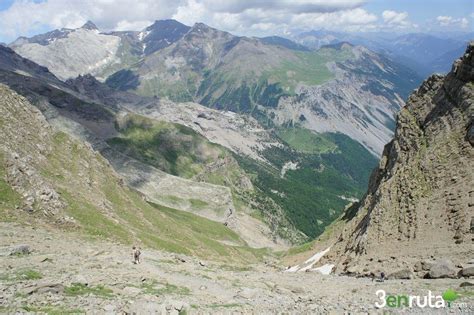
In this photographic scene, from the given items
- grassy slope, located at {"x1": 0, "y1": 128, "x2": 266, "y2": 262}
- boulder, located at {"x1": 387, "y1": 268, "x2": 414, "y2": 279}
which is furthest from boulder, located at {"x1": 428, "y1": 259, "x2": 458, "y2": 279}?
grassy slope, located at {"x1": 0, "y1": 128, "x2": 266, "y2": 262}

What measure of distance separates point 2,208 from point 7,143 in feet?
69.5

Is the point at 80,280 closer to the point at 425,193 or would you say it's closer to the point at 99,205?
the point at 425,193

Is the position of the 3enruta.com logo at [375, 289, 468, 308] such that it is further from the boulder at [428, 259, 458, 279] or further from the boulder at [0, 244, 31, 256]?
the boulder at [0, 244, 31, 256]

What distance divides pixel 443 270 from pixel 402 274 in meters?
4.23

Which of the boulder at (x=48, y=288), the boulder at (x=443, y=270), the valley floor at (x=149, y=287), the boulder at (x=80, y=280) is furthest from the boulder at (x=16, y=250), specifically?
the boulder at (x=443, y=270)

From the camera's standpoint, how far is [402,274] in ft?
137

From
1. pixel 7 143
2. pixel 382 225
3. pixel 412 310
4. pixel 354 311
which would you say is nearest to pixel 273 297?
pixel 354 311

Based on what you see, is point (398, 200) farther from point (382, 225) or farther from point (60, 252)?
point (60, 252)

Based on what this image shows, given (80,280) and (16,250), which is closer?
(80,280)

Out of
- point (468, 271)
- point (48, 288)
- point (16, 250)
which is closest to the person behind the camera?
point (48, 288)

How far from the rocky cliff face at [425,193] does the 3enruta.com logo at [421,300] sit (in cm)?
855

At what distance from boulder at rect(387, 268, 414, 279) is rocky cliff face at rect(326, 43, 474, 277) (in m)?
0.21

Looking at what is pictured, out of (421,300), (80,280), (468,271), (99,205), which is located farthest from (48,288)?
(99,205)

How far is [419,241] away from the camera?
50.3m
